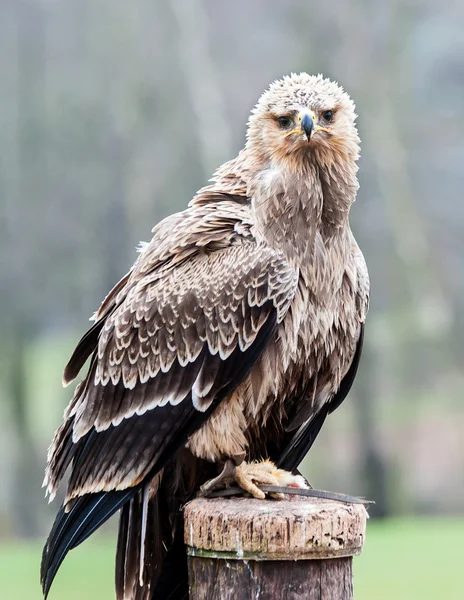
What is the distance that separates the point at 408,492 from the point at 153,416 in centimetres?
1259

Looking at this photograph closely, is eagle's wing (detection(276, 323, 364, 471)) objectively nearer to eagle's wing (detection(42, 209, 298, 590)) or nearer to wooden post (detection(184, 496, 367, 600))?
eagle's wing (detection(42, 209, 298, 590))

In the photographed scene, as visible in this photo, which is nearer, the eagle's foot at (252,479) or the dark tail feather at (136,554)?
the eagle's foot at (252,479)

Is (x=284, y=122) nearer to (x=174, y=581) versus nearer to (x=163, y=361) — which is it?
(x=163, y=361)

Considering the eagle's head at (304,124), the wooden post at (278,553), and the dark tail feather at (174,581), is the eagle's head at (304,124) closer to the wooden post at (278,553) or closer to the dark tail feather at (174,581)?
the wooden post at (278,553)

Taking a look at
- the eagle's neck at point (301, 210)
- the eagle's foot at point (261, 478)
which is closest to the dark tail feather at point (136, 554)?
the eagle's foot at point (261, 478)

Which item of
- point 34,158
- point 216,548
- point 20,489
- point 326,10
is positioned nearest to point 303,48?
point 326,10

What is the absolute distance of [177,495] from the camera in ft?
13.4

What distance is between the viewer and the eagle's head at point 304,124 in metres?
3.82

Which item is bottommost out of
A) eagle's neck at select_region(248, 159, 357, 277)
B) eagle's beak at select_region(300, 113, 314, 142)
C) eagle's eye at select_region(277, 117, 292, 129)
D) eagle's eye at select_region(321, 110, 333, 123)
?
eagle's neck at select_region(248, 159, 357, 277)

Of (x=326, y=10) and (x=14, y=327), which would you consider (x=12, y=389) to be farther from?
(x=326, y=10)

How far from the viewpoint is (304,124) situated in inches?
147

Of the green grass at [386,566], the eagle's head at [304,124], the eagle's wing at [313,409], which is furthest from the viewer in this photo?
the green grass at [386,566]

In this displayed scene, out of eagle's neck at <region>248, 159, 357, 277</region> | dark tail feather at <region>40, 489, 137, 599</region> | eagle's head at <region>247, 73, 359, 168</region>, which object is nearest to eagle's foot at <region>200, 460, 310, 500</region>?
dark tail feather at <region>40, 489, 137, 599</region>

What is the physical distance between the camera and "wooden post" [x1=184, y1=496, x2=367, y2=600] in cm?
298
